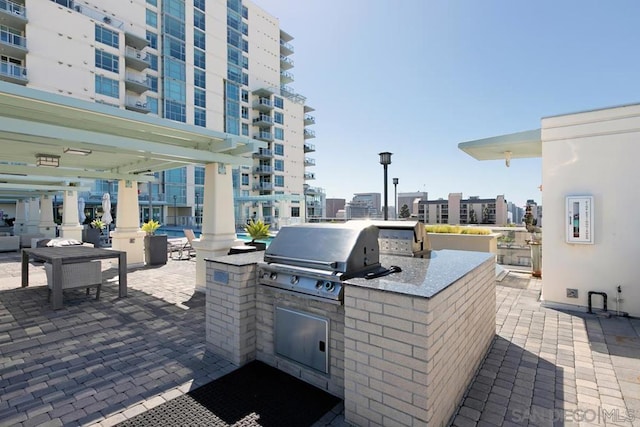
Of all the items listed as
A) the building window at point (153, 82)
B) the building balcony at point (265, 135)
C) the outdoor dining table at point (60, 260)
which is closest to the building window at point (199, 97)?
the building window at point (153, 82)

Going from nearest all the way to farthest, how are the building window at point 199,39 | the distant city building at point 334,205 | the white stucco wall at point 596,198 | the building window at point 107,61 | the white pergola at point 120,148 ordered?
1. the white pergola at point 120,148
2. the white stucco wall at point 596,198
3. the building window at point 107,61
4. the building window at point 199,39
5. the distant city building at point 334,205

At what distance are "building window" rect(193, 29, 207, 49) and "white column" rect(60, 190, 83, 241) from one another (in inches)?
1125

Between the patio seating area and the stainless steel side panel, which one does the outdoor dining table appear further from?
the stainless steel side panel

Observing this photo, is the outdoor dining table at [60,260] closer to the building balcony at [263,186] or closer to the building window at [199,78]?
the building window at [199,78]

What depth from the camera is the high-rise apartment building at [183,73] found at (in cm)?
2367

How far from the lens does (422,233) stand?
3.82 m

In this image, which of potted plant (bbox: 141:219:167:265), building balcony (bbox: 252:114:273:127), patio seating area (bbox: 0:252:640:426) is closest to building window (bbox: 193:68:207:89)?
building balcony (bbox: 252:114:273:127)

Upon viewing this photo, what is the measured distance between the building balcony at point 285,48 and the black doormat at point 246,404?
51.1m

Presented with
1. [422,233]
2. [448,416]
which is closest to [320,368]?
[448,416]

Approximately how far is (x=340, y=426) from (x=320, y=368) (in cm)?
52

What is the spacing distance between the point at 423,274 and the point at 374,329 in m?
0.74

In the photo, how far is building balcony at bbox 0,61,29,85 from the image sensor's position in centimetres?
2156

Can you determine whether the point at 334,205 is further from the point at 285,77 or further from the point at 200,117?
the point at 200,117

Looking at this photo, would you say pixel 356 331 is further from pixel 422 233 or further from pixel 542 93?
pixel 542 93
